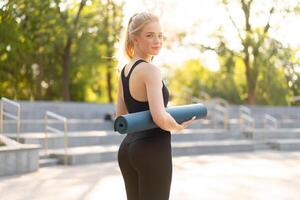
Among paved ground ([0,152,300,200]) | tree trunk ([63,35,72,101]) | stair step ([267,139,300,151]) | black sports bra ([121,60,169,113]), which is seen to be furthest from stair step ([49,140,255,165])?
tree trunk ([63,35,72,101])

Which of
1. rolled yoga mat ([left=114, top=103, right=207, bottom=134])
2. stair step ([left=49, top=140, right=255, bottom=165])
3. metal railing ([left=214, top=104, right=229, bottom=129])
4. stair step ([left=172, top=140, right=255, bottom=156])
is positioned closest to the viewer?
rolled yoga mat ([left=114, top=103, right=207, bottom=134])

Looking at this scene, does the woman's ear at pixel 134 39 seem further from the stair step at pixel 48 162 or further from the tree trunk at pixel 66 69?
the tree trunk at pixel 66 69

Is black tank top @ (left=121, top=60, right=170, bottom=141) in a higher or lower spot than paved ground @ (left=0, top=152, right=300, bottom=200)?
higher

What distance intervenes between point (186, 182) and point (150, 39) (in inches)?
228

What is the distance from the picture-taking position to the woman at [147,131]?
2.59 meters

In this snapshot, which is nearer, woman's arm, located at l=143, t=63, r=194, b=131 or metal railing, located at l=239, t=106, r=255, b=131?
woman's arm, located at l=143, t=63, r=194, b=131

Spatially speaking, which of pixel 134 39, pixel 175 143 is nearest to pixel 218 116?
pixel 175 143

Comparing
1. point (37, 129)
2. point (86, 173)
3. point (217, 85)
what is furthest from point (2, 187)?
point (217, 85)

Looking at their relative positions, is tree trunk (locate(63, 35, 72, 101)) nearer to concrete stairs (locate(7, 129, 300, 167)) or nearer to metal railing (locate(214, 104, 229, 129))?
metal railing (locate(214, 104, 229, 129))

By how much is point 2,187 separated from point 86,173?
2132mm

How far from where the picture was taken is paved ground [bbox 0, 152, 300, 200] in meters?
6.84

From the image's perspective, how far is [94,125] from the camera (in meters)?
15.9

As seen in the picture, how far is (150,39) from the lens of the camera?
2.68 m

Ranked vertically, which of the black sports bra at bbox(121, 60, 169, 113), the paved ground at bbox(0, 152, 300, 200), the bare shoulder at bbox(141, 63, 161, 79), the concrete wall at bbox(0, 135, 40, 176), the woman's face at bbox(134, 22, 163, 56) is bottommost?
the paved ground at bbox(0, 152, 300, 200)
